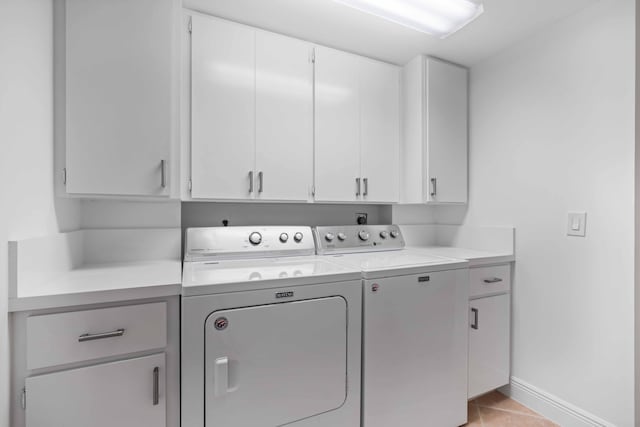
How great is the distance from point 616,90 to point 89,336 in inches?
98.0

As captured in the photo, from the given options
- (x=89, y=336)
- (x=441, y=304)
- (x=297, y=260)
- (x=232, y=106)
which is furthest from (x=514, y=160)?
(x=89, y=336)

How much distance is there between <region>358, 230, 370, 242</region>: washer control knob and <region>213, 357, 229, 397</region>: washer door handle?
3.87ft

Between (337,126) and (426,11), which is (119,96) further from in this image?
(426,11)

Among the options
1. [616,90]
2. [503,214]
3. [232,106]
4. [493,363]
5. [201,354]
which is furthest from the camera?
[503,214]

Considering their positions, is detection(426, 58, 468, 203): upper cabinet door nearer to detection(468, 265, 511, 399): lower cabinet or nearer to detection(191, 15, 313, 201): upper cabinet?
detection(468, 265, 511, 399): lower cabinet

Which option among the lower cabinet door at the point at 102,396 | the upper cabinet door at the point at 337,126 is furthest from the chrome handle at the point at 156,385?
the upper cabinet door at the point at 337,126

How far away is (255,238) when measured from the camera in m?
1.76

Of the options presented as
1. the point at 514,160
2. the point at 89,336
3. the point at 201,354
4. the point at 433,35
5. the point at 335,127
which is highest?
the point at 433,35

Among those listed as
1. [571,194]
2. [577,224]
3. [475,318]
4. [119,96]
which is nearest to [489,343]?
[475,318]

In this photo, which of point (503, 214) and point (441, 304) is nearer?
point (441, 304)

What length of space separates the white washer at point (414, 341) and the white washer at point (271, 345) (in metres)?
0.08

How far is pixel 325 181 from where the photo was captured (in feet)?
6.36

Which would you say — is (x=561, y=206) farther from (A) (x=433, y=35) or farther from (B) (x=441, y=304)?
(A) (x=433, y=35)

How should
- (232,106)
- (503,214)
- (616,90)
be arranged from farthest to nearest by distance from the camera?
(503,214), (232,106), (616,90)
